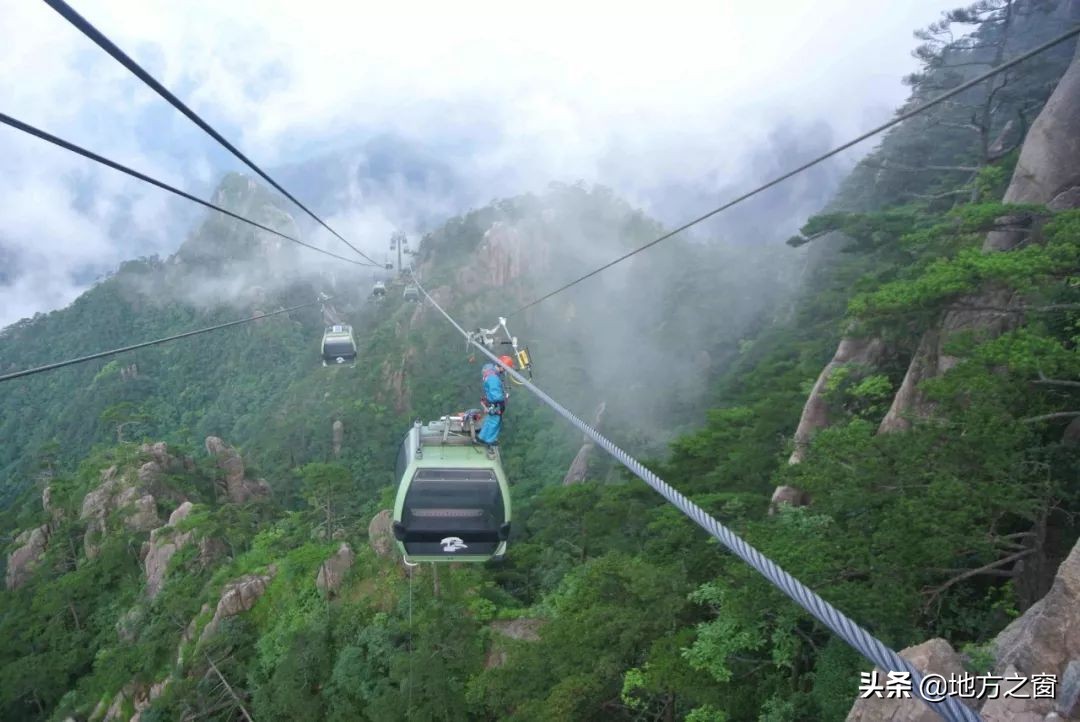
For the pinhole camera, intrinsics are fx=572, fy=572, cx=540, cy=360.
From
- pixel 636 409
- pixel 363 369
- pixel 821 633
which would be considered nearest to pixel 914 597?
pixel 821 633

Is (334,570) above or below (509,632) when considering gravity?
above

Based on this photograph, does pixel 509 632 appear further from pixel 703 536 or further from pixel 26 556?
pixel 26 556

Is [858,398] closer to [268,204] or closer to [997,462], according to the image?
[997,462]

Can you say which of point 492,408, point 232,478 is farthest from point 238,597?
point 232,478

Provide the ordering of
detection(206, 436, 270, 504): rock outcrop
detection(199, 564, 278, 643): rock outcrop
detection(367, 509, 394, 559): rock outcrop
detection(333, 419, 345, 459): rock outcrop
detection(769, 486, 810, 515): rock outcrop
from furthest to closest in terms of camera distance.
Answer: detection(333, 419, 345, 459): rock outcrop, detection(206, 436, 270, 504): rock outcrop, detection(199, 564, 278, 643): rock outcrop, detection(367, 509, 394, 559): rock outcrop, detection(769, 486, 810, 515): rock outcrop

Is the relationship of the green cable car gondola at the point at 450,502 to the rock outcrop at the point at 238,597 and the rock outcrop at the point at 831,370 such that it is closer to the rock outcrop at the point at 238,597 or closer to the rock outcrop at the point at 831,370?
the rock outcrop at the point at 831,370

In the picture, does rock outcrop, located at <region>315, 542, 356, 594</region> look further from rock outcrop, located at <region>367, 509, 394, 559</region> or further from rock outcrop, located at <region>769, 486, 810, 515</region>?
rock outcrop, located at <region>769, 486, 810, 515</region>

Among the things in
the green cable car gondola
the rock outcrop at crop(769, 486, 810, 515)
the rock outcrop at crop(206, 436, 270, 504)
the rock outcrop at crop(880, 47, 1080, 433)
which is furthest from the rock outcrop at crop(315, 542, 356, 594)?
the rock outcrop at crop(206, 436, 270, 504)
